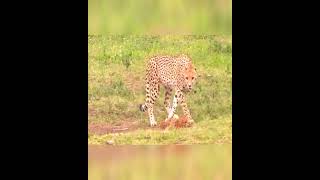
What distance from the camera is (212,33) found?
391cm

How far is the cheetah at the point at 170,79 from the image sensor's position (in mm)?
3873

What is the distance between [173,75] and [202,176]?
2.16ft

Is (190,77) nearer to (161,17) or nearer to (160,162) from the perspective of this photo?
(161,17)

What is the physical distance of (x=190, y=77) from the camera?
12.8 feet

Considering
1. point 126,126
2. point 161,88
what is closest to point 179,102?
point 161,88

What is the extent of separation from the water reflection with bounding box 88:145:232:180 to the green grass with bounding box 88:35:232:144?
5cm

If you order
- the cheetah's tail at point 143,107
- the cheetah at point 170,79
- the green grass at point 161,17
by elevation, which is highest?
the green grass at point 161,17

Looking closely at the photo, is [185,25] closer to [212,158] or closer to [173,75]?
[173,75]

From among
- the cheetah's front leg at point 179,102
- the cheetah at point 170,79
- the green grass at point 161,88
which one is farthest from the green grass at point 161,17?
the cheetah's front leg at point 179,102

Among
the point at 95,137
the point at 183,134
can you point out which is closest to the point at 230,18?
the point at 183,134

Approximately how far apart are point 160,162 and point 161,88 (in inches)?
18.5

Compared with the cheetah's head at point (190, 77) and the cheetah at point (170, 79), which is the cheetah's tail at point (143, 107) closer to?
the cheetah at point (170, 79)

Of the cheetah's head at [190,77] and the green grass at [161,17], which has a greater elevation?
the green grass at [161,17]

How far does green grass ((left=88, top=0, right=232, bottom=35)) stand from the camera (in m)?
3.79
